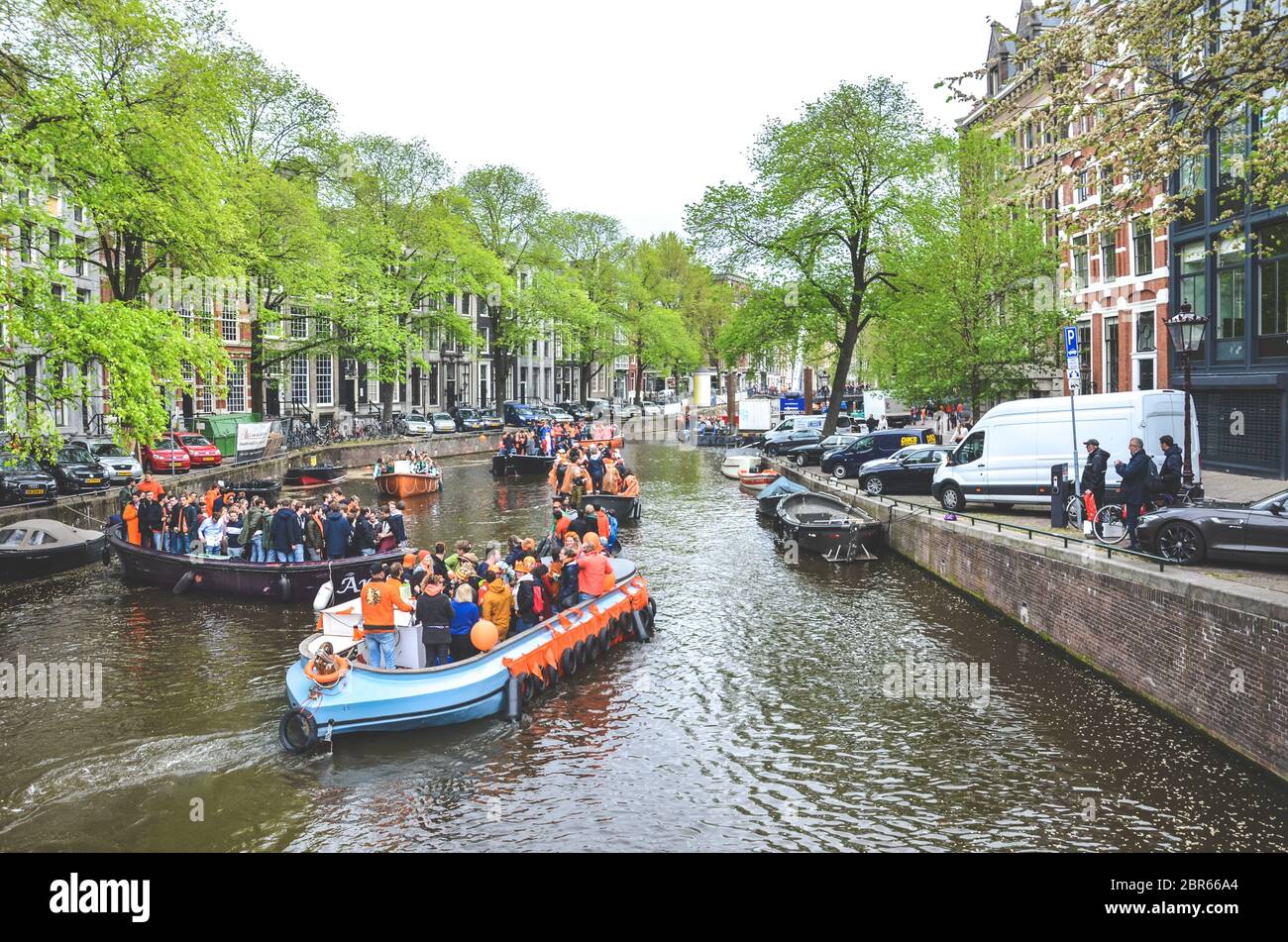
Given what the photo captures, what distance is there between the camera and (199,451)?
38.4 meters

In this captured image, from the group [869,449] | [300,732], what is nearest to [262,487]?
[869,449]

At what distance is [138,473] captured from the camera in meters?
33.2

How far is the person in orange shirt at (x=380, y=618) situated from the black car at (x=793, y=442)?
37040mm

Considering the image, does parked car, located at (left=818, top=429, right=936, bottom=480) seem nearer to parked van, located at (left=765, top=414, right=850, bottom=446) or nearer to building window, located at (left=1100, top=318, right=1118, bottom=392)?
building window, located at (left=1100, top=318, right=1118, bottom=392)

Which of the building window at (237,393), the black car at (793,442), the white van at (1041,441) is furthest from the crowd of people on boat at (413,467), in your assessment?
the white van at (1041,441)

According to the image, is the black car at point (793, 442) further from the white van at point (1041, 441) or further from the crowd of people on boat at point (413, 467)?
the white van at point (1041, 441)

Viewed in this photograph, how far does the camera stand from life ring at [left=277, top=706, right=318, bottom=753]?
1252 cm

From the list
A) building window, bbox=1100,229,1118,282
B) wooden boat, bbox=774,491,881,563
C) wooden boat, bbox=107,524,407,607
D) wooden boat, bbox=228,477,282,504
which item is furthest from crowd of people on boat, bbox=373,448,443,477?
building window, bbox=1100,229,1118,282

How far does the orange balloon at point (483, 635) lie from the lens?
1402 centimetres

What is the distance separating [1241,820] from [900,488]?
65.2 feet

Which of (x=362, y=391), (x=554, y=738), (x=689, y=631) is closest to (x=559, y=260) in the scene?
(x=362, y=391)

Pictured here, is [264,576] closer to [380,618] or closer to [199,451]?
[380,618]

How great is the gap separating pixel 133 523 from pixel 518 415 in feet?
152
